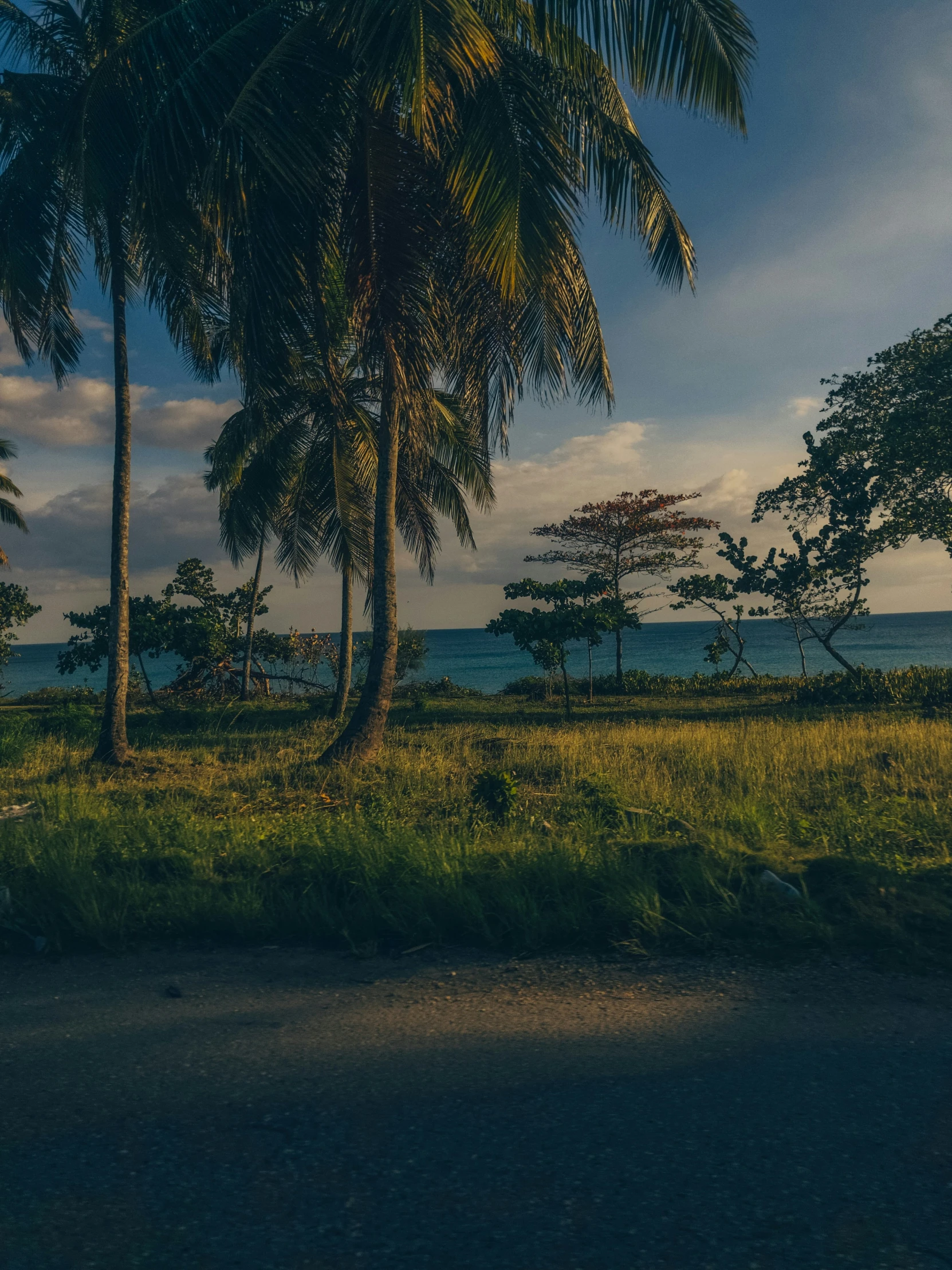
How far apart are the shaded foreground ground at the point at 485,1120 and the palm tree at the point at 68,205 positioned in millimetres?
9023

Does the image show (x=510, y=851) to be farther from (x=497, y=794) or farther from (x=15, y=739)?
(x=15, y=739)

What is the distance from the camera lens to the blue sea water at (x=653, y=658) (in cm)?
6650

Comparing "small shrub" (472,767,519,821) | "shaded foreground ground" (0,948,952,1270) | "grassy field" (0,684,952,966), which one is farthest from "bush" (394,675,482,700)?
"shaded foreground ground" (0,948,952,1270)

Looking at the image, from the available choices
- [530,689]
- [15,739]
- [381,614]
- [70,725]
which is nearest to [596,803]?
[381,614]

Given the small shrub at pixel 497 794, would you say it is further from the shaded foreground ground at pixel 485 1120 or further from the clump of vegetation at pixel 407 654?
the clump of vegetation at pixel 407 654

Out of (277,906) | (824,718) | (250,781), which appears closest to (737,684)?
(824,718)

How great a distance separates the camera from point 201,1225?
6.94 ft

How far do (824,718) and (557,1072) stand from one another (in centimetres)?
1496

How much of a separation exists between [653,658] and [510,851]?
81.8 metres

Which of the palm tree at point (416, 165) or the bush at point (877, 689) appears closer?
the palm tree at point (416, 165)

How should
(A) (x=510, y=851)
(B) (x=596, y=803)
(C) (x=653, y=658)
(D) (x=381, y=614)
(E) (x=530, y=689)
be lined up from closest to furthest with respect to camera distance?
(A) (x=510, y=851) → (B) (x=596, y=803) → (D) (x=381, y=614) → (E) (x=530, y=689) → (C) (x=653, y=658)

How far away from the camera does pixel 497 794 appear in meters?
7.73

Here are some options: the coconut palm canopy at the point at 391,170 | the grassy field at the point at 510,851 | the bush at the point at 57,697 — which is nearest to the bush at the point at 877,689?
the grassy field at the point at 510,851

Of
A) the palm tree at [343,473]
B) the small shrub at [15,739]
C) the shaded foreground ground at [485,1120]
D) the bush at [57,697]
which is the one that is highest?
the palm tree at [343,473]
